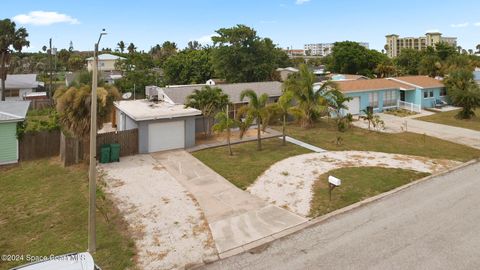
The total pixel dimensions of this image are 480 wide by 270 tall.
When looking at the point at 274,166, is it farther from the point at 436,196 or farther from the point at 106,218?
the point at 106,218

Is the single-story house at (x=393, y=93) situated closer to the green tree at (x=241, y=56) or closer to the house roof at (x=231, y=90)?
the house roof at (x=231, y=90)

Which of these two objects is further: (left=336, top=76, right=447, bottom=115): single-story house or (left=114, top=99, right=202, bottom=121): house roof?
(left=336, top=76, right=447, bottom=115): single-story house

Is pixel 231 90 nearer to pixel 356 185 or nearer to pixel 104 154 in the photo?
pixel 104 154

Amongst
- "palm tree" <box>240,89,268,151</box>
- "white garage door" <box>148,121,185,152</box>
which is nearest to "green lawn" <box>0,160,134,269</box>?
"white garage door" <box>148,121,185,152</box>

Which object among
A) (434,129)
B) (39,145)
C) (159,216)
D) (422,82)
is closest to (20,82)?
(39,145)

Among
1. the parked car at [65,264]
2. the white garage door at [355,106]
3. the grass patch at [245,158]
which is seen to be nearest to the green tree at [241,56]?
the white garage door at [355,106]

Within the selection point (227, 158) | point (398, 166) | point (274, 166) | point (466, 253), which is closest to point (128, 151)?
point (227, 158)

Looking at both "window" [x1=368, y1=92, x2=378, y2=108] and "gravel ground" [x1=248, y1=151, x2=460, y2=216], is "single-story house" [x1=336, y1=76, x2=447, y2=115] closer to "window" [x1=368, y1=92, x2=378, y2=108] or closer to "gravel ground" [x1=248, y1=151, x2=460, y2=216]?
"window" [x1=368, y1=92, x2=378, y2=108]
